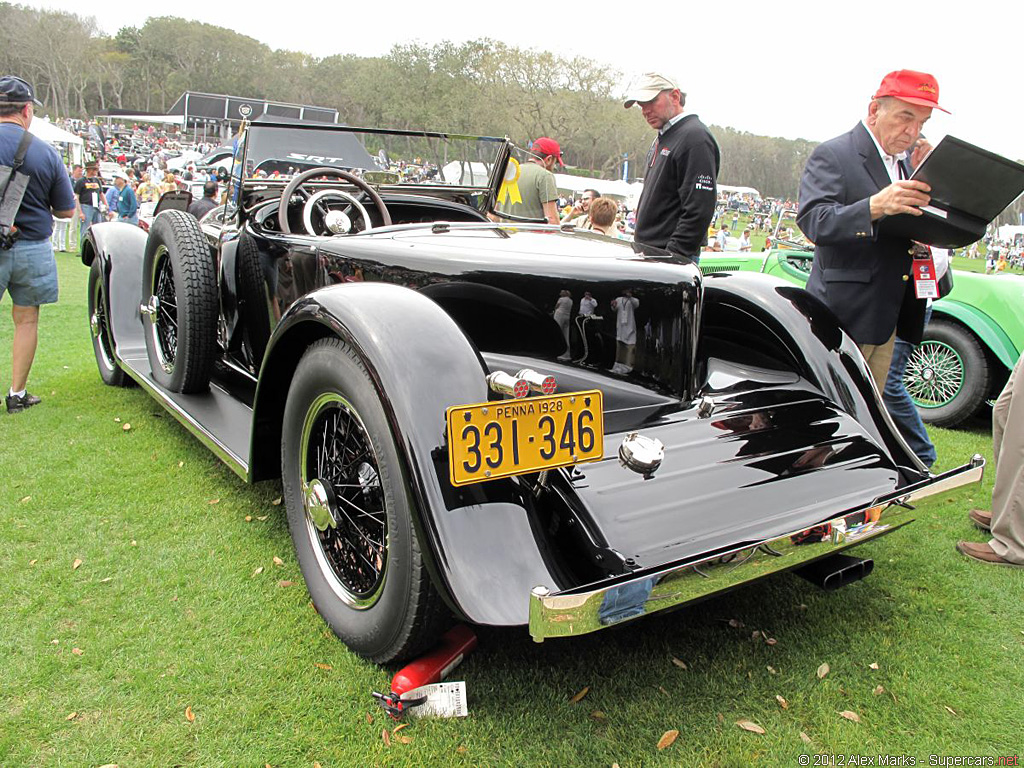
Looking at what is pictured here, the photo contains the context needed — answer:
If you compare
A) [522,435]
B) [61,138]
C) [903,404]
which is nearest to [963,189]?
[903,404]

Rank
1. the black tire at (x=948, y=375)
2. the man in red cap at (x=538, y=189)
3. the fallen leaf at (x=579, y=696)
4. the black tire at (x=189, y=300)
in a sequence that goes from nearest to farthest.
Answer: the fallen leaf at (x=579, y=696), the black tire at (x=189, y=300), the black tire at (x=948, y=375), the man in red cap at (x=538, y=189)

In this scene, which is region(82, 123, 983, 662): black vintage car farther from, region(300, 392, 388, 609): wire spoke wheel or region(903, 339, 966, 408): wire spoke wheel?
region(903, 339, 966, 408): wire spoke wheel

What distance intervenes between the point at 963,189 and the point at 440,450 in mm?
2331

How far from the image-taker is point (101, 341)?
499 cm

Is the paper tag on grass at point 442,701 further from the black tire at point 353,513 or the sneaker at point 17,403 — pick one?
the sneaker at point 17,403

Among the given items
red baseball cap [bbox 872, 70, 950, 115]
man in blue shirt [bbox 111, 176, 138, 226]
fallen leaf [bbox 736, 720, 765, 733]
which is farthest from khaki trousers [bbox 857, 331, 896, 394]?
man in blue shirt [bbox 111, 176, 138, 226]

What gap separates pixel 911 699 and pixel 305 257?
268cm

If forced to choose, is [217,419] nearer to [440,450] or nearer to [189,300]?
[189,300]

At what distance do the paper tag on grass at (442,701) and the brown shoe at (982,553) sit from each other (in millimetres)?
2358

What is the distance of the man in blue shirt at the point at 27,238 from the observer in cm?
427

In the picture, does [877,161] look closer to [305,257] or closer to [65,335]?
[305,257]

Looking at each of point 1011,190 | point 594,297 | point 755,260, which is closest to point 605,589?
point 594,297

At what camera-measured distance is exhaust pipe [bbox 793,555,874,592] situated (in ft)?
7.59

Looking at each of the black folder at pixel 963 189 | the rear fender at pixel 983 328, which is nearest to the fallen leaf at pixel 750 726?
the black folder at pixel 963 189
